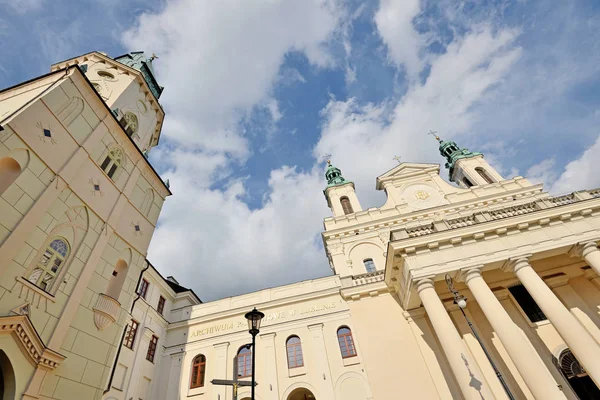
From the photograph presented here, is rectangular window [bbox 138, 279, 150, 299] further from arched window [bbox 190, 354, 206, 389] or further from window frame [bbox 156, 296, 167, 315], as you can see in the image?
arched window [bbox 190, 354, 206, 389]

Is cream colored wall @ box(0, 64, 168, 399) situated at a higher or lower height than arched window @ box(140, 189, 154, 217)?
lower

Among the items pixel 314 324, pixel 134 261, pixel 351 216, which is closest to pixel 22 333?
pixel 134 261

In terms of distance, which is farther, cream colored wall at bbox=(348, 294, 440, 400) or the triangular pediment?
the triangular pediment

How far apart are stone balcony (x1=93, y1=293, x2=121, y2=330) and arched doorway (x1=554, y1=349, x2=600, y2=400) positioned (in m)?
21.2

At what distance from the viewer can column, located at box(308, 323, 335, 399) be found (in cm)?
1679

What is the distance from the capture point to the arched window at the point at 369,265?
2231cm

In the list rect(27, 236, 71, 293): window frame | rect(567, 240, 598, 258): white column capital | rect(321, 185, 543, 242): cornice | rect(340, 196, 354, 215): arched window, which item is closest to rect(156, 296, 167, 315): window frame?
rect(27, 236, 71, 293): window frame

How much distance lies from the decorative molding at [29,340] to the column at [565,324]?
1912 cm

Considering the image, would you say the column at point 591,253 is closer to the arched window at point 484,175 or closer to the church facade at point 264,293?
the church facade at point 264,293

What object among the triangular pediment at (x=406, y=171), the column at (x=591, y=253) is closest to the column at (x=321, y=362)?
the column at (x=591, y=253)

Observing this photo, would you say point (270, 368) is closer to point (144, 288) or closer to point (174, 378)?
point (174, 378)

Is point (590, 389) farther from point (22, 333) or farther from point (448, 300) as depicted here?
point (22, 333)

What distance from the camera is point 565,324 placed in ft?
40.3

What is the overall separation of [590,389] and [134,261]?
2302 cm
